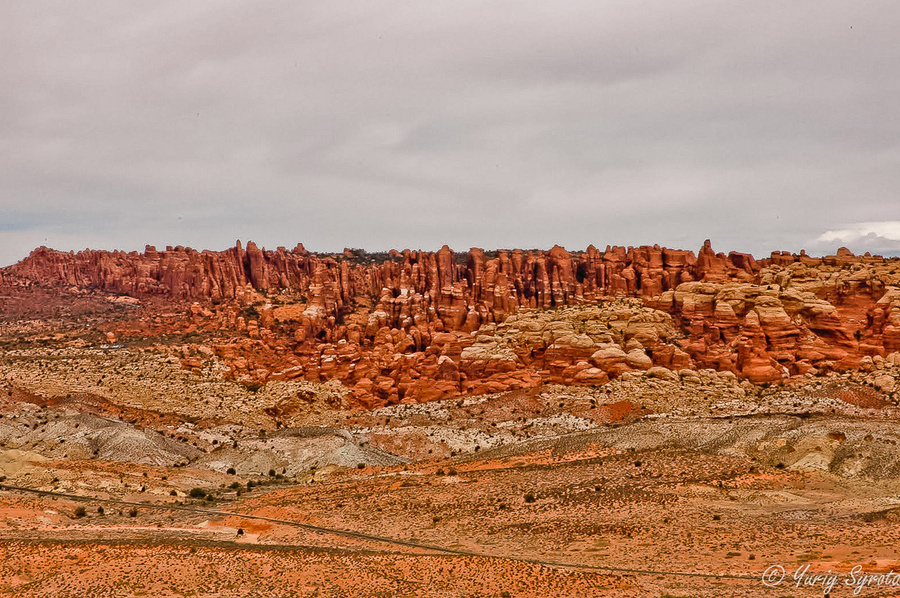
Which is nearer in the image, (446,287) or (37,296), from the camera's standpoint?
(446,287)

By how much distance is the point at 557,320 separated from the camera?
7738cm

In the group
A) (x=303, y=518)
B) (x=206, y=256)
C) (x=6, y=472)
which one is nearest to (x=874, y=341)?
(x=303, y=518)

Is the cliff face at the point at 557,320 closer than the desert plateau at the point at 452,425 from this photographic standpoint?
No

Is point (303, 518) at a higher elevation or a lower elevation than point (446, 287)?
lower

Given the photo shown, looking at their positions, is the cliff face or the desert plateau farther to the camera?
the cliff face

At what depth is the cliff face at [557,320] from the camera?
70.9m

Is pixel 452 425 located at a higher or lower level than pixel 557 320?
lower

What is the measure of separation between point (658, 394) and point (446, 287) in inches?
1268

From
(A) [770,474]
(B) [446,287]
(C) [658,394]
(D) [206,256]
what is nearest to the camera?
(A) [770,474]

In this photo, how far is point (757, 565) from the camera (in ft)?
91.3

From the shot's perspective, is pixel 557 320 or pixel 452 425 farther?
pixel 557 320

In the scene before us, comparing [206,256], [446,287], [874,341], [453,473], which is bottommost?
[453,473]

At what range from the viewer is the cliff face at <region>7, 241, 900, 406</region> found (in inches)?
2793

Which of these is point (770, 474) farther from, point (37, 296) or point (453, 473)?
point (37, 296)
